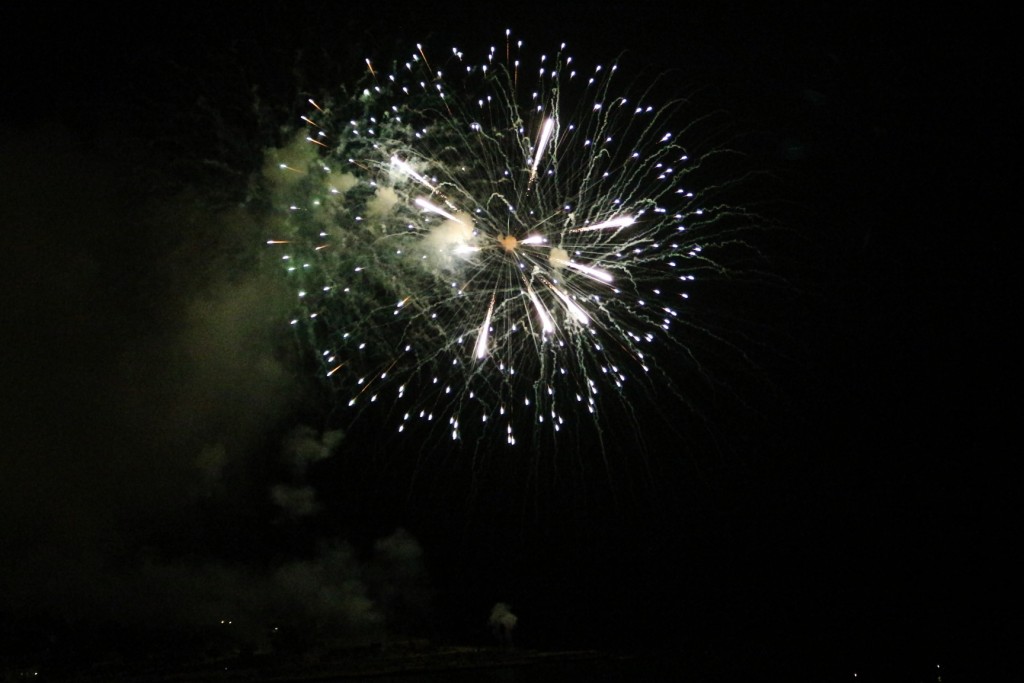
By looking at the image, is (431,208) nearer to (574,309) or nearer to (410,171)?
Result: (410,171)

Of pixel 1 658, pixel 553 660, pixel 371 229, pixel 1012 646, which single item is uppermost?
pixel 371 229

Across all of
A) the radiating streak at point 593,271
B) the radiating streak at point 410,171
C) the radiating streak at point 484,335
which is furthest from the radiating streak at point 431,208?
the radiating streak at point 593,271

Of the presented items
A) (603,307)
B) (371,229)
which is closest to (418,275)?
(371,229)

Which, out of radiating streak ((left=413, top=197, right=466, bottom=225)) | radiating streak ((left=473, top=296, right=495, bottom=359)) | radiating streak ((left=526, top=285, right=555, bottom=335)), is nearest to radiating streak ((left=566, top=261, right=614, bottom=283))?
radiating streak ((left=526, top=285, right=555, bottom=335))

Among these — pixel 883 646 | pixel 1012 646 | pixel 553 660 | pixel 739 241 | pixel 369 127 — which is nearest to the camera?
pixel 369 127

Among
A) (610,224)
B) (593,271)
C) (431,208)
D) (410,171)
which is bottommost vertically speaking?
(593,271)

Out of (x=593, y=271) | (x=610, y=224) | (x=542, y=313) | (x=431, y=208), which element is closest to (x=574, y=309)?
(x=542, y=313)

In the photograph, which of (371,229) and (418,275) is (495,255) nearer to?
(418,275)

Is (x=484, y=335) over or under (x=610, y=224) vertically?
under

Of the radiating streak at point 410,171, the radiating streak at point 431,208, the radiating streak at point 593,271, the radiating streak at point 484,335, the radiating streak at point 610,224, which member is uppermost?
the radiating streak at point 410,171

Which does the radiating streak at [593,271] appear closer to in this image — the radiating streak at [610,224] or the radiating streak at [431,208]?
the radiating streak at [610,224]

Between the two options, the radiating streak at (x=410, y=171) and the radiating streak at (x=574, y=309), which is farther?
the radiating streak at (x=574, y=309)
